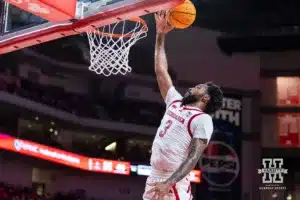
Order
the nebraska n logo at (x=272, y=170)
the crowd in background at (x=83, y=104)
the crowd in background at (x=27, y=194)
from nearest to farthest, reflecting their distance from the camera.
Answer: the crowd in background at (x=27, y=194)
the nebraska n logo at (x=272, y=170)
the crowd in background at (x=83, y=104)

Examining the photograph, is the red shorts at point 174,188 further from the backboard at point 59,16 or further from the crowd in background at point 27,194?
the crowd in background at point 27,194

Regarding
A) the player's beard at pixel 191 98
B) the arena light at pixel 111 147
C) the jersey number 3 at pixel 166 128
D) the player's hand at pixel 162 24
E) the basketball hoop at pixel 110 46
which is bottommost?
the jersey number 3 at pixel 166 128

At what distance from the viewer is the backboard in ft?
12.7

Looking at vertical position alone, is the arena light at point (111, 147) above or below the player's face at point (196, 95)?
above

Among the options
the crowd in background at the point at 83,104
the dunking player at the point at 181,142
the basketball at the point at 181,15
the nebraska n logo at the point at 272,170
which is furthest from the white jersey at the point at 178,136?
the nebraska n logo at the point at 272,170

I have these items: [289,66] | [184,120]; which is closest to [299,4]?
[289,66]

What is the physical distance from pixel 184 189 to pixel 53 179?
→ 14.5 meters

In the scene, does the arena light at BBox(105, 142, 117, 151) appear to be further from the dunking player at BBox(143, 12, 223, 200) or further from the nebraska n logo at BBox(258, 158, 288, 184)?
the dunking player at BBox(143, 12, 223, 200)

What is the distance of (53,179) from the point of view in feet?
55.6

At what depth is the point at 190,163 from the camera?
2.78 m

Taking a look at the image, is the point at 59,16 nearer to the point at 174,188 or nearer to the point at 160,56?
the point at 160,56

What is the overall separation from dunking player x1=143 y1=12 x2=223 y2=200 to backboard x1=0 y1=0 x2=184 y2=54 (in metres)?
0.93

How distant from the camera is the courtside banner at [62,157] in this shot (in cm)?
1321

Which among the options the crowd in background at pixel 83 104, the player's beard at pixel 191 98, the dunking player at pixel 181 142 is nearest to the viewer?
the dunking player at pixel 181 142
